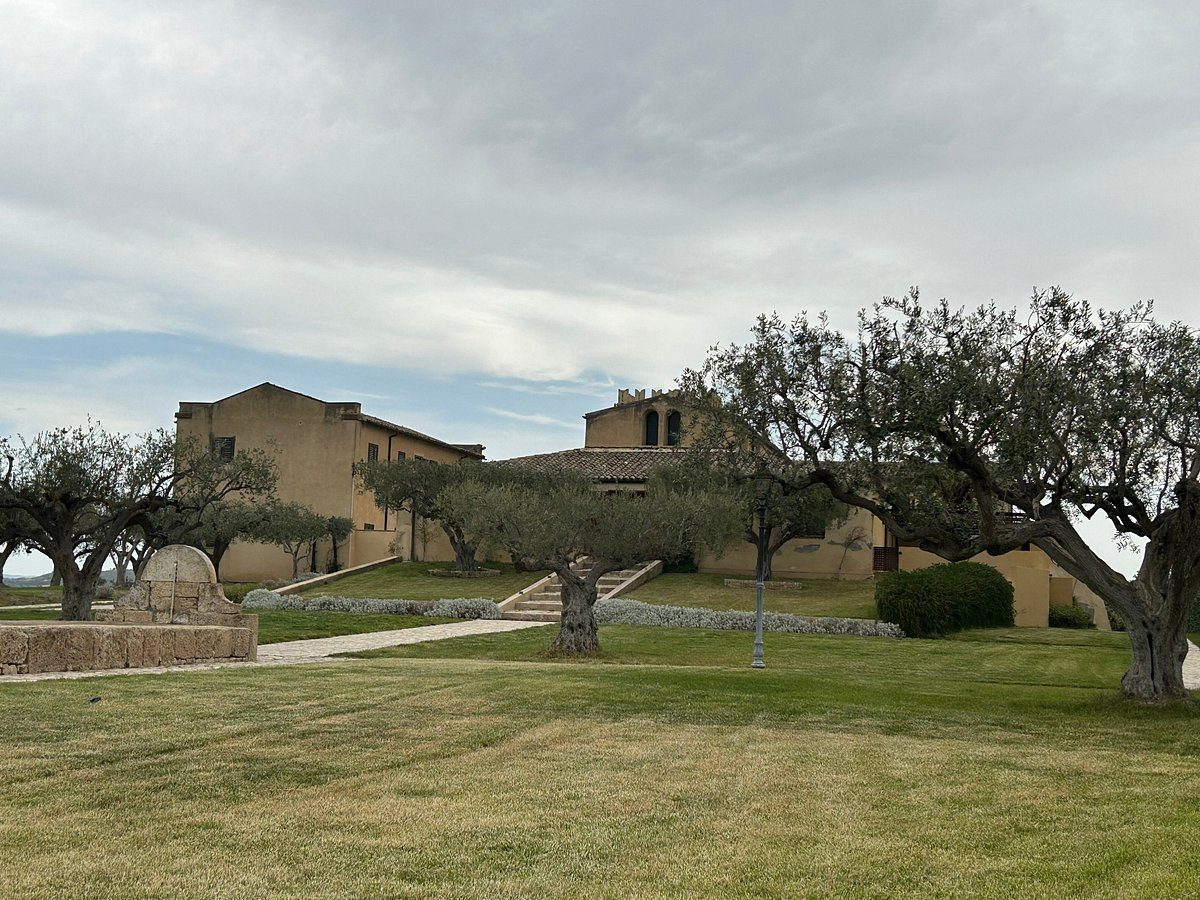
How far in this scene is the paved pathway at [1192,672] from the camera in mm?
19280

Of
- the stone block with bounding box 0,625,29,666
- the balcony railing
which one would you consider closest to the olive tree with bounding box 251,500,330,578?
the balcony railing

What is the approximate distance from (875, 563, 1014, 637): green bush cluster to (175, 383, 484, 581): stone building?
26.7 m

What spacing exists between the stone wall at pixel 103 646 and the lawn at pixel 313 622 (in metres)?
6.49

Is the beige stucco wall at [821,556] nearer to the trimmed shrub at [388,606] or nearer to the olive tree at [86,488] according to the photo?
the trimmed shrub at [388,606]

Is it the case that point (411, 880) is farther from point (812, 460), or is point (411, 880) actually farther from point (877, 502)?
point (877, 502)

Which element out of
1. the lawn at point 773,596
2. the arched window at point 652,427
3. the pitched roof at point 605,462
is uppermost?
the arched window at point 652,427

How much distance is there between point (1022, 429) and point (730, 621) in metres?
19.8

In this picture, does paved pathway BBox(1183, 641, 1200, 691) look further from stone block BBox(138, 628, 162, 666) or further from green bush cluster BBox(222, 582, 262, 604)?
green bush cluster BBox(222, 582, 262, 604)

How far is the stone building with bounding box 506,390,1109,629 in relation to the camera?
36.3 meters

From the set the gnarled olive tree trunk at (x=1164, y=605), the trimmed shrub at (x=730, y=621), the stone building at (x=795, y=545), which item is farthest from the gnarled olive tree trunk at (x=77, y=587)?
the gnarled olive tree trunk at (x=1164, y=605)

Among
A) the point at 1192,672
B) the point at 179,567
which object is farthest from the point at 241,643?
the point at 1192,672

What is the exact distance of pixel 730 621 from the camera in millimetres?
33094

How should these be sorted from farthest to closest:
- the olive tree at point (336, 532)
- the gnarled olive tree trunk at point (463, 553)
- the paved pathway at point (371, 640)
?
the olive tree at point (336, 532) < the gnarled olive tree trunk at point (463, 553) < the paved pathway at point (371, 640)

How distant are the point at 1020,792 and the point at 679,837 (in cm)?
314
